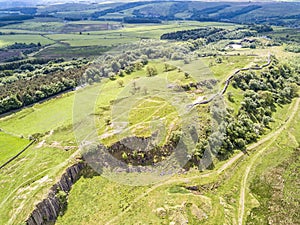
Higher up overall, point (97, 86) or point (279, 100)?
point (97, 86)

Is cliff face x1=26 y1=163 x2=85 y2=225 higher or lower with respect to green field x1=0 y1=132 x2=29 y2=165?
lower

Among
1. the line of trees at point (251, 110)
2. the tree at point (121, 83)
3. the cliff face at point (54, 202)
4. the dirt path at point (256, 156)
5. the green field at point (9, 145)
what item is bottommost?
the dirt path at point (256, 156)

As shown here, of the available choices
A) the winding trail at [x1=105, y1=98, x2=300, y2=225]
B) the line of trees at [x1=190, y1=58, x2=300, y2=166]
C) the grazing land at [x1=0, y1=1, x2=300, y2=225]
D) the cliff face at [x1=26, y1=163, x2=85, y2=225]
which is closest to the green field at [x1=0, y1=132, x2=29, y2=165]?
the grazing land at [x1=0, y1=1, x2=300, y2=225]

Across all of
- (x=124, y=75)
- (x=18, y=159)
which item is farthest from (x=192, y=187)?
(x=124, y=75)

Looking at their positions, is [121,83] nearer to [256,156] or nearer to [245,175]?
[256,156]

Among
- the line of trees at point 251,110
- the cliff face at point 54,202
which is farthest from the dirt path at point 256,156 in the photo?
the cliff face at point 54,202

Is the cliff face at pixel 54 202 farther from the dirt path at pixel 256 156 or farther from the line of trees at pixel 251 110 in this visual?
the dirt path at pixel 256 156

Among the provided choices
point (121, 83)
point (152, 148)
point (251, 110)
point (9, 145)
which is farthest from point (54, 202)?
point (251, 110)

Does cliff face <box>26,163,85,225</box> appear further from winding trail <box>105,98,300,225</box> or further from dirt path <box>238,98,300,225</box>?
dirt path <box>238,98,300,225</box>

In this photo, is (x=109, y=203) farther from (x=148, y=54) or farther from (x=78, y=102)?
(x=148, y=54)
